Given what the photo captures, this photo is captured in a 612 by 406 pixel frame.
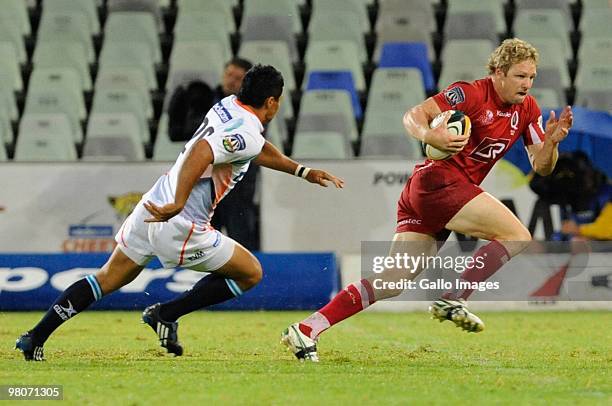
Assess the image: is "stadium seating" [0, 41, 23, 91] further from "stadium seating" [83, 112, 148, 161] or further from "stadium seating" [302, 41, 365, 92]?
"stadium seating" [302, 41, 365, 92]

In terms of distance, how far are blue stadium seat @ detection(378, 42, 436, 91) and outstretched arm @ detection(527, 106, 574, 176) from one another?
7.55 m

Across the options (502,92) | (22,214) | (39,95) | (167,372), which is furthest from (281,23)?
(167,372)

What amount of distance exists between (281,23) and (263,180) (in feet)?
12.4

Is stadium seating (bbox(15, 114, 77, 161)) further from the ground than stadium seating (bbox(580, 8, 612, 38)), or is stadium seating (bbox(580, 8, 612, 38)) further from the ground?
stadium seating (bbox(580, 8, 612, 38))

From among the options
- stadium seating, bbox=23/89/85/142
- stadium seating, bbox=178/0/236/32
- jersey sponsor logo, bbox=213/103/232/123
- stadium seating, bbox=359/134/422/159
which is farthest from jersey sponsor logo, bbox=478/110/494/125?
stadium seating, bbox=178/0/236/32

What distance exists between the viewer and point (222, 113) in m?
7.96

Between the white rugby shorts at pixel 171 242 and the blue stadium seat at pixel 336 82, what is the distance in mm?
8036

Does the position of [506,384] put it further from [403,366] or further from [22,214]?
[22,214]

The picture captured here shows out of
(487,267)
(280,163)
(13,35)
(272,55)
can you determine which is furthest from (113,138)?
(487,267)

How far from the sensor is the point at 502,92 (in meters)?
8.41

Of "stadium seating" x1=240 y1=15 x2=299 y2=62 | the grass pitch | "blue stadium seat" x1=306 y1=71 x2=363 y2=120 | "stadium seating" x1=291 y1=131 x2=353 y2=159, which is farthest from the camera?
"stadium seating" x1=240 y1=15 x2=299 y2=62

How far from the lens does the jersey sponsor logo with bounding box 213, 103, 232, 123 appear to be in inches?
311

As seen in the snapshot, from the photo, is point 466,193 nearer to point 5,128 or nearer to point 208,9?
point 5,128

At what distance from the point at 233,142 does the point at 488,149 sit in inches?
69.6
